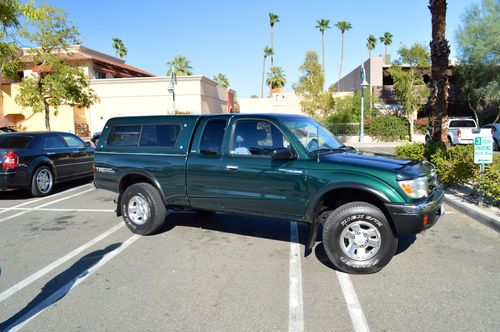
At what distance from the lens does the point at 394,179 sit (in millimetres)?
4391

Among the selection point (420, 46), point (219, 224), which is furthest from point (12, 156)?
point (420, 46)

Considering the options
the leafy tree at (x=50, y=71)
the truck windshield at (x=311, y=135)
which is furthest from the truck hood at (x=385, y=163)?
the leafy tree at (x=50, y=71)

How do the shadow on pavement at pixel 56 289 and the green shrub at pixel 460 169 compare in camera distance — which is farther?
the green shrub at pixel 460 169

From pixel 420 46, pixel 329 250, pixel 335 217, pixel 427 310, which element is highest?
pixel 420 46

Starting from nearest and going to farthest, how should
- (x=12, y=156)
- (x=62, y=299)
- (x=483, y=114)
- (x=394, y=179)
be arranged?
(x=62, y=299), (x=394, y=179), (x=12, y=156), (x=483, y=114)

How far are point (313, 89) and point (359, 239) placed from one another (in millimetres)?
26086

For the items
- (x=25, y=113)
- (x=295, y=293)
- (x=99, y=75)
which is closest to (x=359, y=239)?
(x=295, y=293)

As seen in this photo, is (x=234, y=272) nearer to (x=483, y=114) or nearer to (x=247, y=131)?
(x=247, y=131)

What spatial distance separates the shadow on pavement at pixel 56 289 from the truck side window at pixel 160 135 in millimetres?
1726

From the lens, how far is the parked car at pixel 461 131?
2142cm

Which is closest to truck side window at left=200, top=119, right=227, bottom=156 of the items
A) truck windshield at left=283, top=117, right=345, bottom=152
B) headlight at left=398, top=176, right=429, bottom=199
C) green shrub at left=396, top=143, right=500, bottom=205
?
truck windshield at left=283, top=117, right=345, bottom=152

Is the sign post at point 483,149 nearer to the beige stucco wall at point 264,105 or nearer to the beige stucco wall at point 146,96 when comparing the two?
the beige stucco wall at point 146,96

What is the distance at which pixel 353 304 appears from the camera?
12.5 feet

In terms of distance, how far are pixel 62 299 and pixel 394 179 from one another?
Answer: 3.68 m
